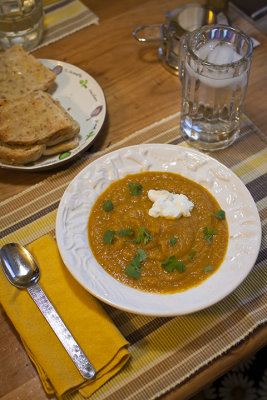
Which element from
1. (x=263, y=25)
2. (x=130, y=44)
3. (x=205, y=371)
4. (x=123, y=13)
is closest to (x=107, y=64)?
(x=130, y=44)

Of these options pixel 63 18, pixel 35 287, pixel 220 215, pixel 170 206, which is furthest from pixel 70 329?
pixel 63 18

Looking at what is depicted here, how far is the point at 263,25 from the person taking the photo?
277 cm

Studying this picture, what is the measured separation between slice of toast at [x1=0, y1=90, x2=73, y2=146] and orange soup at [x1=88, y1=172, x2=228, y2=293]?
1.36ft

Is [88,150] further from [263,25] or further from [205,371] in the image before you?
[263,25]

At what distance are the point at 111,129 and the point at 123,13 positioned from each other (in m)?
0.95

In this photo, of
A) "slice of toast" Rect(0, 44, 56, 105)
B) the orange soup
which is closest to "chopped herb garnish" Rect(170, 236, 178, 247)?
the orange soup

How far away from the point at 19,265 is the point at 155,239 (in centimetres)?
52

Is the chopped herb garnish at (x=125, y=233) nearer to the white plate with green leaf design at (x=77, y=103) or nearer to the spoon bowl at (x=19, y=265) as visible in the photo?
the spoon bowl at (x=19, y=265)

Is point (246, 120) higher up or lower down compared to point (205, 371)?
higher up

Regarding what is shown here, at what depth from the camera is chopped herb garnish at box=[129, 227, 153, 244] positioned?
5.32ft

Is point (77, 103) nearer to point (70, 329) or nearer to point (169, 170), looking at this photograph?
point (169, 170)

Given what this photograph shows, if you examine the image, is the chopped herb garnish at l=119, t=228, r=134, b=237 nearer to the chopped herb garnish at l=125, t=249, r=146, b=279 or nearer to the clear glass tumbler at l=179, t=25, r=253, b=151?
the chopped herb garnish at l=125, t=249, r=146, b=279

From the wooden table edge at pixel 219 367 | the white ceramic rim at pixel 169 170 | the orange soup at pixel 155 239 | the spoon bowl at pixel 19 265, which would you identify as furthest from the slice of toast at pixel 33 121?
the wooden table edge at pixel 219 367

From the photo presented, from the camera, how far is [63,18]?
2.75 m
